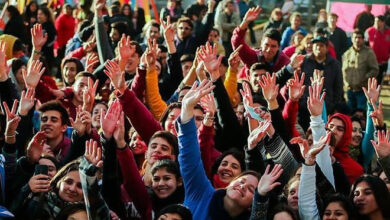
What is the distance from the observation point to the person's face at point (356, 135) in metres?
7.99

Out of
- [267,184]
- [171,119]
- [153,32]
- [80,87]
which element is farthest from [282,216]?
[153,32]

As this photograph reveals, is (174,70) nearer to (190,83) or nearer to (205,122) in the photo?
(190,83)

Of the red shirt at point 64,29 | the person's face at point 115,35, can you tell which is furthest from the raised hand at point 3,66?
the red shirt at point 64,29

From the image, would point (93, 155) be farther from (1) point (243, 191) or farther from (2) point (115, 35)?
(2) point (115, 35)

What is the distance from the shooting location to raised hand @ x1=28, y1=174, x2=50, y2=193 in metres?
5.62

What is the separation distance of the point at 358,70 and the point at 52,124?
623 cm

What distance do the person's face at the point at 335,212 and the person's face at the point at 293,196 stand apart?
198 millimetres

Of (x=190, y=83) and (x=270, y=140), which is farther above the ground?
(x=190, y=83)

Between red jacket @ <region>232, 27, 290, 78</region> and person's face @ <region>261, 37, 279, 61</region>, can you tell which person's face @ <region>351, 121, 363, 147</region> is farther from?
person's face @ <region>261, 37, 279, 61</region>

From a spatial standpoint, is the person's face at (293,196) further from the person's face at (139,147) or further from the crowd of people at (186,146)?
the person's face at (139,147)

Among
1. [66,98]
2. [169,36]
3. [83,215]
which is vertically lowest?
[83,215]

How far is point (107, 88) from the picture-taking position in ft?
30.1

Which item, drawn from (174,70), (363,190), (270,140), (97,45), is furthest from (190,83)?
(363,190)

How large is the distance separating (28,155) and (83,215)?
97cm
